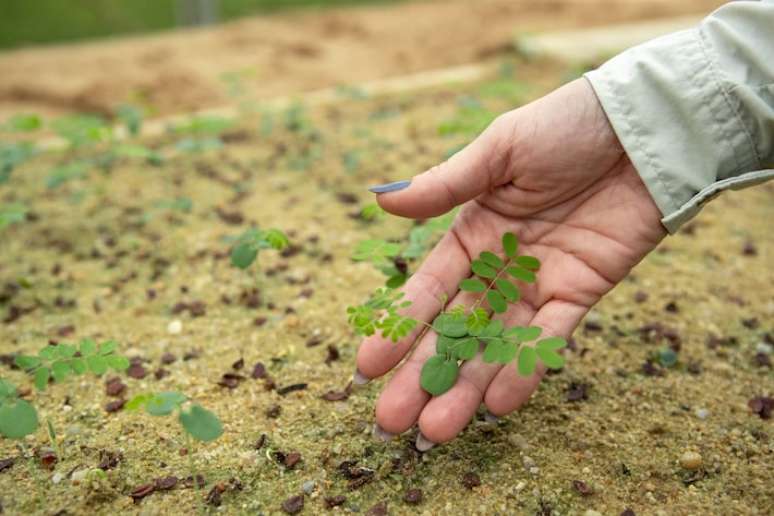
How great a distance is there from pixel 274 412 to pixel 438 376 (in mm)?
546

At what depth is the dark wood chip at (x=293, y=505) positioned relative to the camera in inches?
68.6

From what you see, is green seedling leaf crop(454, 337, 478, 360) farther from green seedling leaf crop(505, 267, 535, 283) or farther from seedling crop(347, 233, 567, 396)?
green seedling leaf crop(505, 267, 535, 283)

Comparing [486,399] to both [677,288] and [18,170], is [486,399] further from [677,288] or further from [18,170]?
[18,170]

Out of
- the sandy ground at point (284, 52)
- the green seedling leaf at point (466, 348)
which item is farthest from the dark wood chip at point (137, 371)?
the sandy ground at point (284, 52)

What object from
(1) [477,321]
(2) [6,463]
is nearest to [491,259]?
(1) [477,321]

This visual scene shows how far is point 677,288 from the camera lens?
2.74 m

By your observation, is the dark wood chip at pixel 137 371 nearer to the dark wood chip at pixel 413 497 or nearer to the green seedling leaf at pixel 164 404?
the green seedling leaf at pixel 164 404

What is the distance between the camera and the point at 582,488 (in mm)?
1781

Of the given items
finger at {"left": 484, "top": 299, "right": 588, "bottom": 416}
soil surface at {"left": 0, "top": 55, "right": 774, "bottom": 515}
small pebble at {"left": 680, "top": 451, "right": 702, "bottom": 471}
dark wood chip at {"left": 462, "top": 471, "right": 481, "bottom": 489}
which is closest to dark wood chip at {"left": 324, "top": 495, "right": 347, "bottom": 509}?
soil surface at {"left": 0, "top": 55, "right": 774, "bottom": 515}

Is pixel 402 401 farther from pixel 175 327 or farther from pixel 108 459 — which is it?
pixel 175 327

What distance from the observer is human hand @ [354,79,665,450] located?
5.99ft

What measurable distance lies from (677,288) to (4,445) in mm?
2230

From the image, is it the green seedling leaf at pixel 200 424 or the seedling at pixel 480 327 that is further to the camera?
the seedling at pixel 480 327

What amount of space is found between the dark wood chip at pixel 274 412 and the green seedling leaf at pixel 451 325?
53 centimetres
